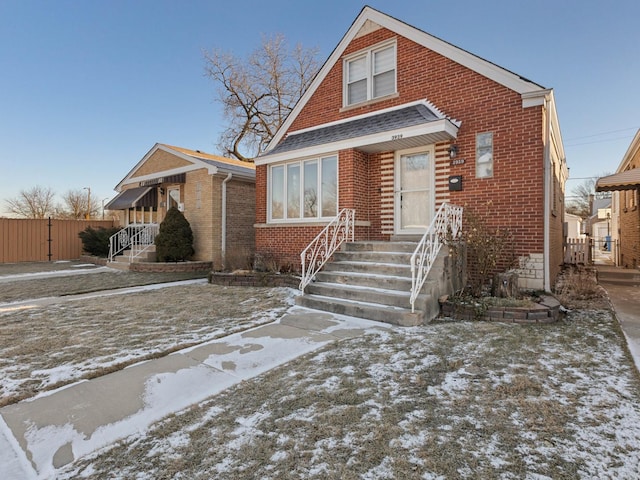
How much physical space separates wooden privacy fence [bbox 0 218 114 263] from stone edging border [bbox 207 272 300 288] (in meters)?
12.8

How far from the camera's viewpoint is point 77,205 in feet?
152

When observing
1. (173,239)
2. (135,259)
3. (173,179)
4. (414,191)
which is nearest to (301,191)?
(414,191)

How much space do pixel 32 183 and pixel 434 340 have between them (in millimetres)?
56698

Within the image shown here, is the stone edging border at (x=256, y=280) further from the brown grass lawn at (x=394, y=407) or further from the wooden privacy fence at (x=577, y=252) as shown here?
the wooden privacy fence at (x=577, y=252)

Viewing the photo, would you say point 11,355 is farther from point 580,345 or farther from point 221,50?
point 221,50

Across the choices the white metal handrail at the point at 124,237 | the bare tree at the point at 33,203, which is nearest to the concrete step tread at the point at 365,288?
the white metal handrail at the point at 124,237

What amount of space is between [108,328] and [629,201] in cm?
1776

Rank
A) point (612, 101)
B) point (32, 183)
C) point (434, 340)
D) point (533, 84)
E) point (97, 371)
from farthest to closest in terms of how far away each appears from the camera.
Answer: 1. point (32, 183)
2. point (612, 101)
3. point (533, 84)
4. point (434, 340)
5. point (97, 371)

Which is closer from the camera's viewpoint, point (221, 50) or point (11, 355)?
point (11, 355)

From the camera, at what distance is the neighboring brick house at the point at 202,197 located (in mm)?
13023

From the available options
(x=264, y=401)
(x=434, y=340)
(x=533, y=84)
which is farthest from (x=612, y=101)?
(x=264, y=401)

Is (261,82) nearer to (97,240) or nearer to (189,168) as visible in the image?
(189,168)

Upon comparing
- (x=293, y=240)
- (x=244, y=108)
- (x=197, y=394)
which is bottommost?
(x=197, y=394)

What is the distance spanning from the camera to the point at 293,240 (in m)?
9.80
